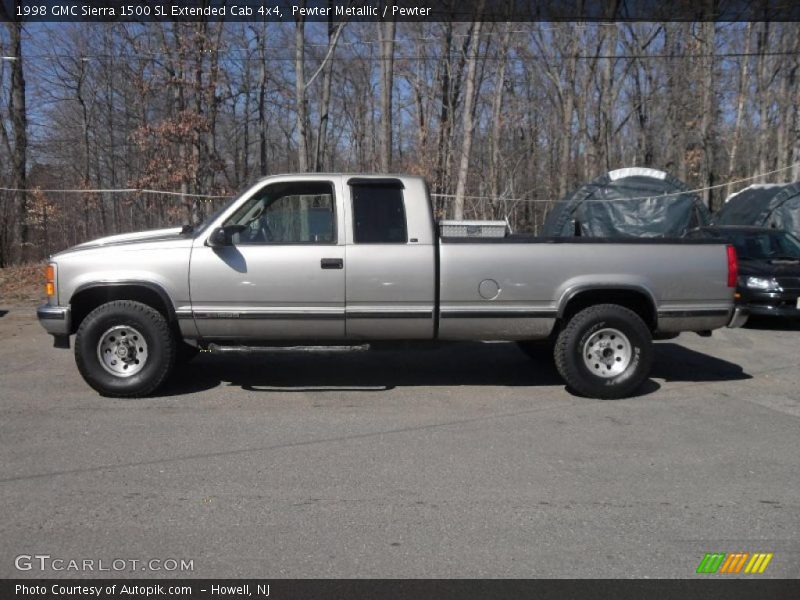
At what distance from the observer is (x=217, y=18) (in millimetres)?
19922

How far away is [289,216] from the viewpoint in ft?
22.7

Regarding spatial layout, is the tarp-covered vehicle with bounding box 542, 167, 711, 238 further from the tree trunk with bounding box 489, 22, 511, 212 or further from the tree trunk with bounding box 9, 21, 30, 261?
the tree trunk with bounding box 9, 21, 30, 261

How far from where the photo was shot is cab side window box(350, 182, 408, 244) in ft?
22.2

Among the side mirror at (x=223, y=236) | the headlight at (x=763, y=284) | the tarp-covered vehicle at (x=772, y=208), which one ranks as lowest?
the headlight at (x=763, y=284)

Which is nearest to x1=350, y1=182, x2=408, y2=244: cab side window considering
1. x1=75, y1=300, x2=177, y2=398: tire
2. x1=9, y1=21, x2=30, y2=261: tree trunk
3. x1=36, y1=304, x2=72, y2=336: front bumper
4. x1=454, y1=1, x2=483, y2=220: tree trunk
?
x1=75, y1=300, x2=177, y2=398: tire

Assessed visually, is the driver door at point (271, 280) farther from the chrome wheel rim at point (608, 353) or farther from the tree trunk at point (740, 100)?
the tree trunk at point (740, 100)

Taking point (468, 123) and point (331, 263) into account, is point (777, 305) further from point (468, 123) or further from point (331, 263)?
point (468, 123)

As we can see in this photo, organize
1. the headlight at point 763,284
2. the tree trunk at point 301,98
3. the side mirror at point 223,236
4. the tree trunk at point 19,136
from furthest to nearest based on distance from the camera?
the tree trunk at point 19,136 < the tree trunk at point 301,98 < the headlight at point 763,284 < the side mirror at point 223,236

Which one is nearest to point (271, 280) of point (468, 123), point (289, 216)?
point (289, 216)

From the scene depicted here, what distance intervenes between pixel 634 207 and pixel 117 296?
15.0m

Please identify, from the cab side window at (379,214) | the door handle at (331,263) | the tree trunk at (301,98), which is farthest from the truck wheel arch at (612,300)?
the tree trunk at (301,98)

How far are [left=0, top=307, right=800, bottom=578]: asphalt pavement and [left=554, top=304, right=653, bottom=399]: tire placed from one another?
181 mm

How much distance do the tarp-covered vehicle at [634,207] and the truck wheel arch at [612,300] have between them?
11.5 meters

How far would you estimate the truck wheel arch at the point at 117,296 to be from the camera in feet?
21.7
